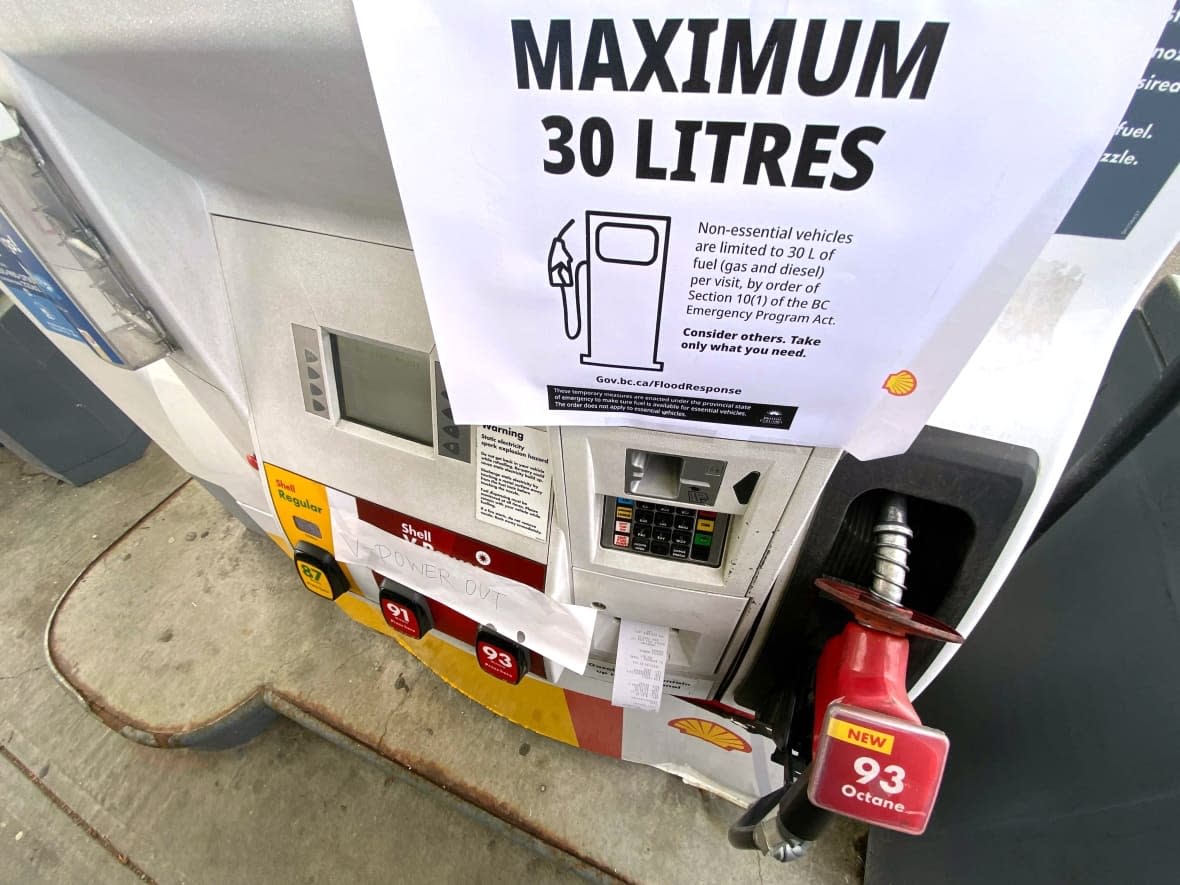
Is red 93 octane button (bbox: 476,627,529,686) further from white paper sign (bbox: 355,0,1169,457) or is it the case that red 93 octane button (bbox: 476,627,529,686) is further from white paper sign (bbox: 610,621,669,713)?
white paper sign (bbox: 355,0,1169,457)

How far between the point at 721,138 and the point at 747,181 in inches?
1.3

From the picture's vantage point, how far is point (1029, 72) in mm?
326

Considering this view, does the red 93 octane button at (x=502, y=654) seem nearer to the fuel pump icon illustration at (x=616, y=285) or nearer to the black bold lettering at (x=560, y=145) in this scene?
the fuel pump icon illustration at (x=616, y=285)

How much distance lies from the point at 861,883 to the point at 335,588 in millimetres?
1292

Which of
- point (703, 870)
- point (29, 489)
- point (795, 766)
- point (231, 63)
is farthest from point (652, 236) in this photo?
point (29, 489)

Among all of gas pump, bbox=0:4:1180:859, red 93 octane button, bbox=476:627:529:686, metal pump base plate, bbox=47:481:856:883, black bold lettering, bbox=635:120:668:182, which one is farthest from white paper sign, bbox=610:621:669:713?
metal pump base plate, bbox=47:481:856:883

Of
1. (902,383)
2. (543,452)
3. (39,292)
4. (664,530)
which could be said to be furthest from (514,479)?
(39,292)

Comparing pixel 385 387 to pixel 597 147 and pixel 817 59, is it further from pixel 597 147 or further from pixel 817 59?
pixel 817 59

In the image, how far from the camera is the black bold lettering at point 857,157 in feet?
1.18

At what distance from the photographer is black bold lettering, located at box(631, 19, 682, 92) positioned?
1.12ft

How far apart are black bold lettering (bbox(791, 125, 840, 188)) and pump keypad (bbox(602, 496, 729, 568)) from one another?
1.19 ft

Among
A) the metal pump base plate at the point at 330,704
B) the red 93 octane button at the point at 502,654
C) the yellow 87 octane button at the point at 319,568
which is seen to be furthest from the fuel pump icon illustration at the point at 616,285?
the metal pump base plate at the point at 330,704

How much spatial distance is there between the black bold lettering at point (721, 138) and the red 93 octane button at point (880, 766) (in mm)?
483

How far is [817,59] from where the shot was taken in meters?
0.34
